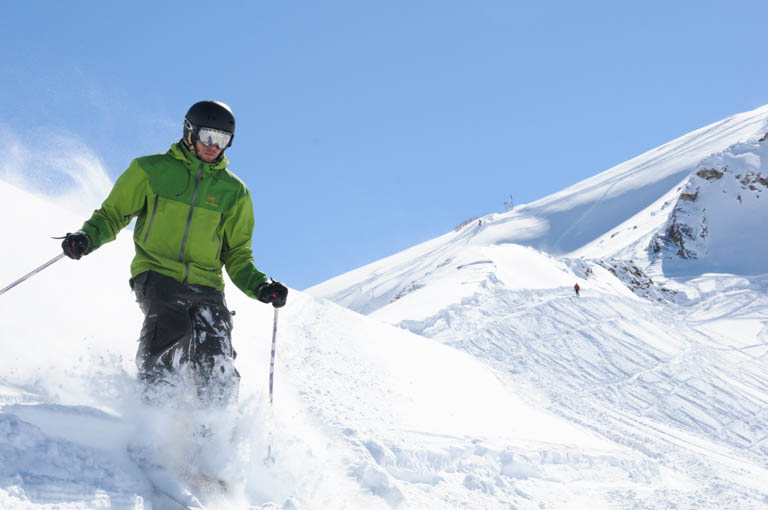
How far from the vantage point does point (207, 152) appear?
3771 mm

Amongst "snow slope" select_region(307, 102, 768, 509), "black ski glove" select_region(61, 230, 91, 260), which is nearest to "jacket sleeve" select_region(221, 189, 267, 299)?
"black ski glove" select_region(61, 230, 91, 260)

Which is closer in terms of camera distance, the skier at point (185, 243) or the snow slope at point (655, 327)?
the skier at point (185, 243)

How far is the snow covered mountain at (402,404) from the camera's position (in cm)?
305

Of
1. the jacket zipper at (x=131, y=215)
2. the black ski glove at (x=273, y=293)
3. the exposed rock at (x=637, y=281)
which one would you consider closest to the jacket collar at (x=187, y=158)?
the jacket zipper at (x=131, y=215)

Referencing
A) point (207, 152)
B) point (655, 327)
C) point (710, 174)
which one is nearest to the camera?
point (207, 152)

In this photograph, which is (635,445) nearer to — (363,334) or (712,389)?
(363,334)

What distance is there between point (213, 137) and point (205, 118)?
123 millimetres

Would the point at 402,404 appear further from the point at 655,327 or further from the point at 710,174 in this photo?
the point at 710,174

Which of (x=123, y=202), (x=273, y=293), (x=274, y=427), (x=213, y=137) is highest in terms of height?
(x=213, y=137)

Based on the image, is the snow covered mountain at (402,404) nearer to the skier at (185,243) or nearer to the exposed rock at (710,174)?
the skier at (185,243)

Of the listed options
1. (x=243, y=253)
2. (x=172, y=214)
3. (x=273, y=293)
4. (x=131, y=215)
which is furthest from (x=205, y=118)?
(x=273, y=293)

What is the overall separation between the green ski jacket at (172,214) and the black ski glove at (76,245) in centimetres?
9

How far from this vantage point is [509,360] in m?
14.0

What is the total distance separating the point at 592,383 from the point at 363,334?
18.2ft
